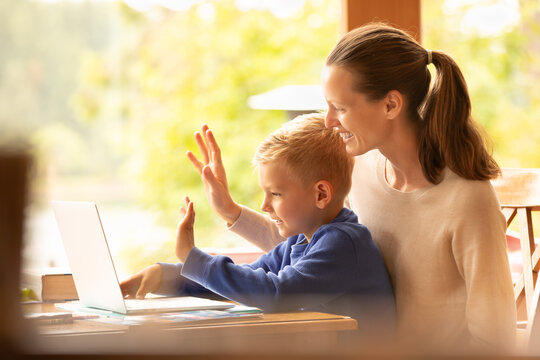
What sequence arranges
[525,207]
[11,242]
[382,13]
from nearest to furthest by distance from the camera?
[11,242] < [525,207] < [382,13]

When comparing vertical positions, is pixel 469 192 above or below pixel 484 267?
above

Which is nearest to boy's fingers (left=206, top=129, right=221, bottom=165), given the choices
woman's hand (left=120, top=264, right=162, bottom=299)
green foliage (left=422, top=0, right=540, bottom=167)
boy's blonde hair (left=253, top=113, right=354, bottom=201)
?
boy's blonde hair (left=253, top=113, right=354, bottom=201)

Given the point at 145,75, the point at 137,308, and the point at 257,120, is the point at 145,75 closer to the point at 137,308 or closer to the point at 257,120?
the point at 257,120

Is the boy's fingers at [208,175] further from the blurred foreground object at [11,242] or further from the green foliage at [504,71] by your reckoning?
the green foliage at [504,71]

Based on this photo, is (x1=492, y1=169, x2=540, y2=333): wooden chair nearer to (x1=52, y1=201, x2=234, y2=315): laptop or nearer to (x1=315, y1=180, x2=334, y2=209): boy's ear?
(x1=315, y1=180, x2=334, y2=209): boy's ear

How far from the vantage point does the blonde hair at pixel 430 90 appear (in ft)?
3.29

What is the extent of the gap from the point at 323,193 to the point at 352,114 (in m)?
0.13

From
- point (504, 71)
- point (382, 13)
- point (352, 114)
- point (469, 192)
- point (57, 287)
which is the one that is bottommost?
point (57, 287)

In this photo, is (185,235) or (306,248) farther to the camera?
(306,248)

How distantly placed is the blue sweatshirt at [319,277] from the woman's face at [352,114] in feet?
0.38

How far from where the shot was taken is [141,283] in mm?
995

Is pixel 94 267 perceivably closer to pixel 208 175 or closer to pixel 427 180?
pixel 208 175

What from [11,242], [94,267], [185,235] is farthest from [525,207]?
[11,242]

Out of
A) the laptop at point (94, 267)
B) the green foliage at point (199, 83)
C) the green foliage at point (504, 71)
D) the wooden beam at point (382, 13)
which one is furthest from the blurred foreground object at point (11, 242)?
the green foliage at point (504, 71)
